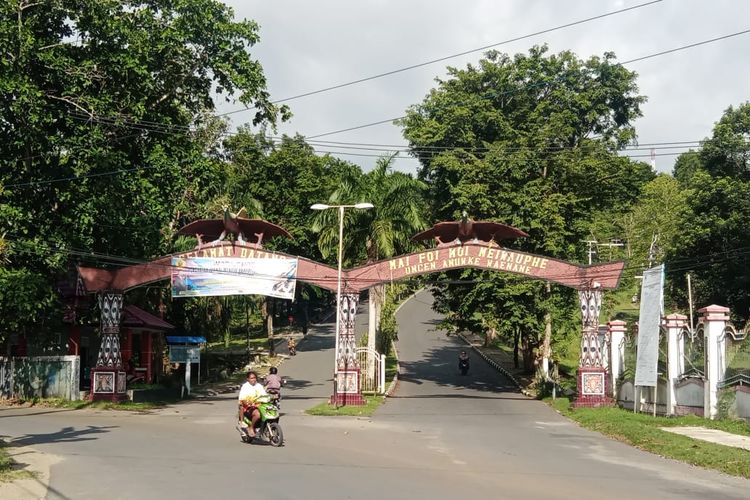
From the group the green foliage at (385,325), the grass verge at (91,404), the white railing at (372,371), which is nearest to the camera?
the grass verge at (91,404)

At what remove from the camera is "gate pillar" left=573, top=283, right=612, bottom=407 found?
27062mm

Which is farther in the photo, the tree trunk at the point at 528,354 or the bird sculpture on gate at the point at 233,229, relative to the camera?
the tree trunk at the point at 528,354

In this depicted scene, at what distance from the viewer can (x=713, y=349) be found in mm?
20391

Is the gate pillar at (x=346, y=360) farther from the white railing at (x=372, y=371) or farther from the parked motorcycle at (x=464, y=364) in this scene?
the parked motorcycle at (x=464, y=364)

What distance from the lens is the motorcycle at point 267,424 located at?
622 inches

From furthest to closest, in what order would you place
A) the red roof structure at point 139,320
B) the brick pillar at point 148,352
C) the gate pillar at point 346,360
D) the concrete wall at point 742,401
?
the brick pillar at point 148,352
the red roof structure at point 139,320
the gate pillar at point 346,360
the concrete wall at point 742,401

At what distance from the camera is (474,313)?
3488cm

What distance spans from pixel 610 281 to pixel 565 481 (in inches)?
674

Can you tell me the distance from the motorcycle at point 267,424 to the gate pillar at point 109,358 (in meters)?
13.7

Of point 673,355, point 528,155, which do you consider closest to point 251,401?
point 673,355

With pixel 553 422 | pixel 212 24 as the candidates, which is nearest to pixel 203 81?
pixel 212 24

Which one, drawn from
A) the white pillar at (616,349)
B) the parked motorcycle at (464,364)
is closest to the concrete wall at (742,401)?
the white pillar at (616,349)

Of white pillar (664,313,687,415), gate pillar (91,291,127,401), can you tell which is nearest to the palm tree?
gate pillar (91,291,127,401)

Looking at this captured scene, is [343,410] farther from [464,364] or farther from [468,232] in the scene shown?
[464,364]
